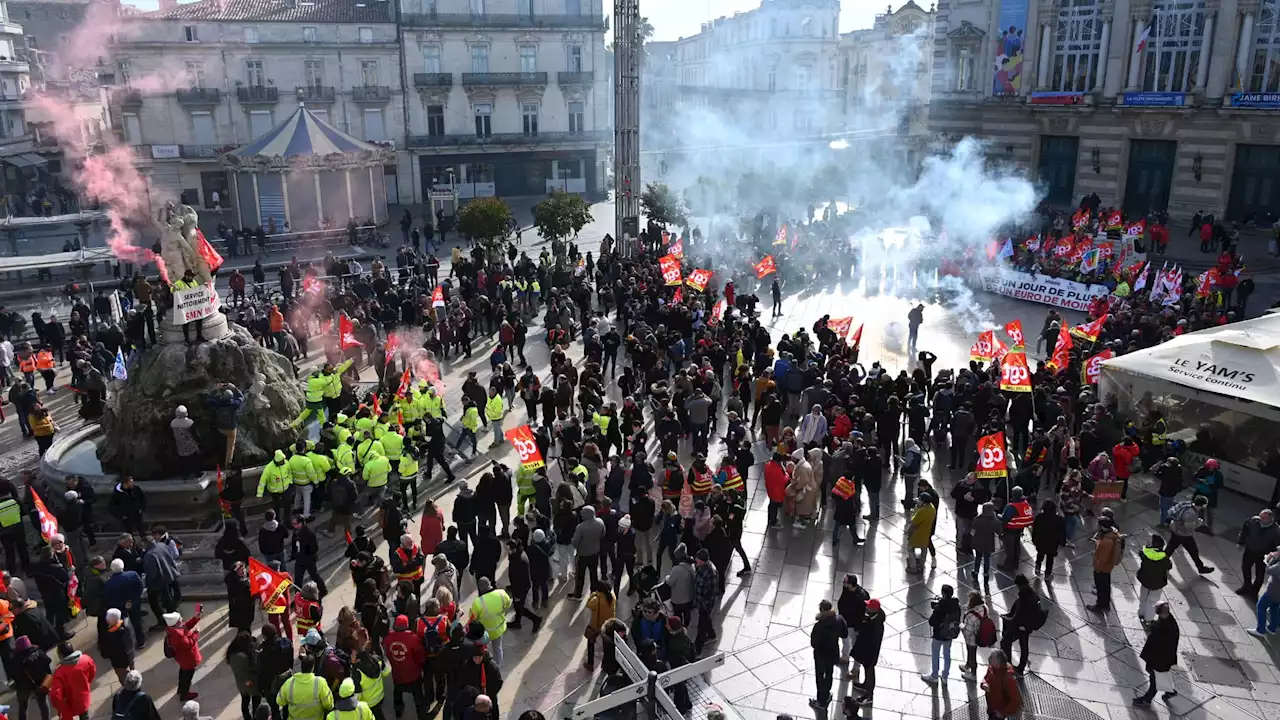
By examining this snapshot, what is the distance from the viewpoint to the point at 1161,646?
32.3 ft

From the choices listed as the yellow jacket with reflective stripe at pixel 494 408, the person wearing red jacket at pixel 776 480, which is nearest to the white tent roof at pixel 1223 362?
the person wearing red jacket at pixel 776 480

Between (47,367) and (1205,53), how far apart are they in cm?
3537

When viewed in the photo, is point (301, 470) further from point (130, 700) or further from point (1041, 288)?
point (1041, 288)

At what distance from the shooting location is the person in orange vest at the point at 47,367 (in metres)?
20.5

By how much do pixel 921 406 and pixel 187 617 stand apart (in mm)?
10942

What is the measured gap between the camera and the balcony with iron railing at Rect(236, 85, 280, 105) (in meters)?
44.0

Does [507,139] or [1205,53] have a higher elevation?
[1205,53]

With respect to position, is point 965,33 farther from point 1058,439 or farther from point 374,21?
point 1058,439

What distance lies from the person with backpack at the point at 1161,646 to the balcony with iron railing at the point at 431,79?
42.6m

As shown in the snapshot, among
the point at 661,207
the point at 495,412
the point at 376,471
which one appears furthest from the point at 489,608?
the point at 661,207

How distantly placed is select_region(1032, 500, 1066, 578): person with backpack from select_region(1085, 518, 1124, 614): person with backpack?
499 millimetres

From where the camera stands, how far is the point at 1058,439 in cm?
1466

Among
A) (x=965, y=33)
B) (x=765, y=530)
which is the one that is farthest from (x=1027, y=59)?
(x=765, y=530)

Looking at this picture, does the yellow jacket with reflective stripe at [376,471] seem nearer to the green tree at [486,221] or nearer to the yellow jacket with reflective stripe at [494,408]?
the yellow jacket with reflective stripe at [494,408]
